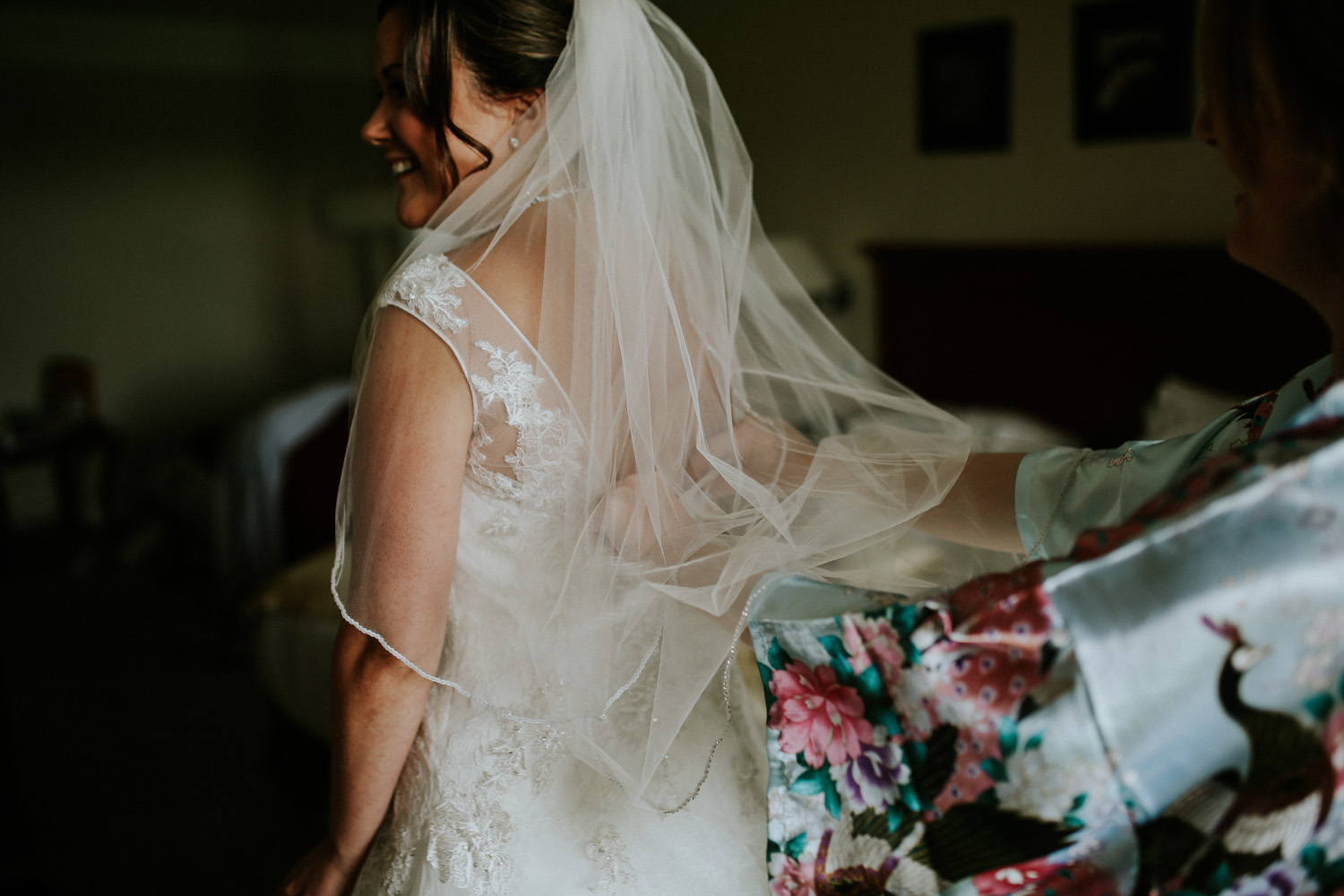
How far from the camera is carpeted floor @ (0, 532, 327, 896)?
237 cm

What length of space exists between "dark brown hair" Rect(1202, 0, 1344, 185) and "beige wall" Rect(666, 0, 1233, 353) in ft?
8.83

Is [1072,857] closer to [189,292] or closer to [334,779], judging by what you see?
[334,779]

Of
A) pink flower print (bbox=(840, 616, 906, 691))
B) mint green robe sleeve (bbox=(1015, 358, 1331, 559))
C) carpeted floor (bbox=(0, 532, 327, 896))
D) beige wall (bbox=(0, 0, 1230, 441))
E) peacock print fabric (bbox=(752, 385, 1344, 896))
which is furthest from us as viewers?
beige wall (bbox=(0, 0, 1230, 441))

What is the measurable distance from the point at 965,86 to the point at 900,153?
38 centimetres

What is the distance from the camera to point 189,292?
5.35 metres

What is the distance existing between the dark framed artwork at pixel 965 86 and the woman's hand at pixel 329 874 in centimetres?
335

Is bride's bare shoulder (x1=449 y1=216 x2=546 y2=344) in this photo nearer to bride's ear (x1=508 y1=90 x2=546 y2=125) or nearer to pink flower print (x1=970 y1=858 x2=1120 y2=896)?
bride's ear (x1=508 y1=90 x2=546 y2=125)

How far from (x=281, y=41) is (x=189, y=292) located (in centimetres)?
154

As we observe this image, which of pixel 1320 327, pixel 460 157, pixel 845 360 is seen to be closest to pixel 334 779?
pixel 460 157

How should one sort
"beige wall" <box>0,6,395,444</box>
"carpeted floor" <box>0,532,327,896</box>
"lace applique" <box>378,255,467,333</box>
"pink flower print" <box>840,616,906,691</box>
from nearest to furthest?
"pink flower print" <box>840,616,906,691</box> < "lace applique" <box>378,255,467,333</box> < "carpeted floor" <box>0,532,327,896</box> < "beige wall" <box>0,6,395,444</box>

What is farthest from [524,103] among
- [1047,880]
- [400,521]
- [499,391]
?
[1047,880]

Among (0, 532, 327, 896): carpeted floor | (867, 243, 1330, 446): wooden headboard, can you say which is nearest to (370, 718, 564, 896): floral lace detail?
(0, 532, 327, 896): carpeted floor

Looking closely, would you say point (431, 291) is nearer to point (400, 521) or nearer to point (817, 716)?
point (400, 521)

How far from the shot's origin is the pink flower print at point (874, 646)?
0.70 metres
